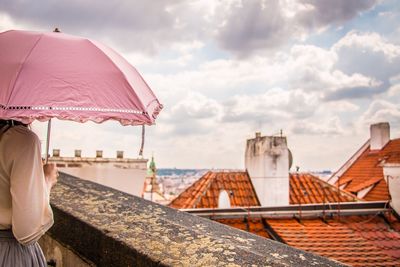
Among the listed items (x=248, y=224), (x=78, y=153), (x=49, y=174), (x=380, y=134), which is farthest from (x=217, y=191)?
(x=49, y=174)

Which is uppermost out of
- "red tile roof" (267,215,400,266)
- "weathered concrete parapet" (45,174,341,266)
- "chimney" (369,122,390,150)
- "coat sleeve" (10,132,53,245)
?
"chimney" (369,122,390,150)

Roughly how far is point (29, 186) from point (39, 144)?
0.20 m

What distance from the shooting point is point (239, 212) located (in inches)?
410

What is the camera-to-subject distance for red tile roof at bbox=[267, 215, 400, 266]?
8.70 meters

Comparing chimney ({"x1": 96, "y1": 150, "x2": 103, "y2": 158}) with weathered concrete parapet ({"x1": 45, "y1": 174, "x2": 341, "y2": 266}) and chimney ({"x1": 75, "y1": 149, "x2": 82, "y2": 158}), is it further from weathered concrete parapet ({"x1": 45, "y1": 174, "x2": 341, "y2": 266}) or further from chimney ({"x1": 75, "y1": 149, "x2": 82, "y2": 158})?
weathered concrete parapet ({"x1": 45, "y1": 174, "x2": 341, "y2": 266})

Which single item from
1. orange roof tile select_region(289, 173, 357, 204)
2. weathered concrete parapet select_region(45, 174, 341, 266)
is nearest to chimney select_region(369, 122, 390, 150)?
orange roof tile select_region(289, 173, 357, 204)

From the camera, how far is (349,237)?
379 inches

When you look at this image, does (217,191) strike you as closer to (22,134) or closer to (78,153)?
(78,153)

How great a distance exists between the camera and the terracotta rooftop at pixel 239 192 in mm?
14148

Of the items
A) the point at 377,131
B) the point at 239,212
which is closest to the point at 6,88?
the point at 239,212

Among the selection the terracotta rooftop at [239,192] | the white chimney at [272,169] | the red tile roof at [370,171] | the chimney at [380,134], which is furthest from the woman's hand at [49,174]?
the chimney at [380,134]

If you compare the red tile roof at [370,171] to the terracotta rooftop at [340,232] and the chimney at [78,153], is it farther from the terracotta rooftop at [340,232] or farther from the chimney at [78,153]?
the chimney at [78,153]

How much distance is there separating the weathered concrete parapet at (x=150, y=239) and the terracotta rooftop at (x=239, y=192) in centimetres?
1046

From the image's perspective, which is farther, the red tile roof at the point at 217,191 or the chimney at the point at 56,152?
the red tile roof at the point at 217,191
